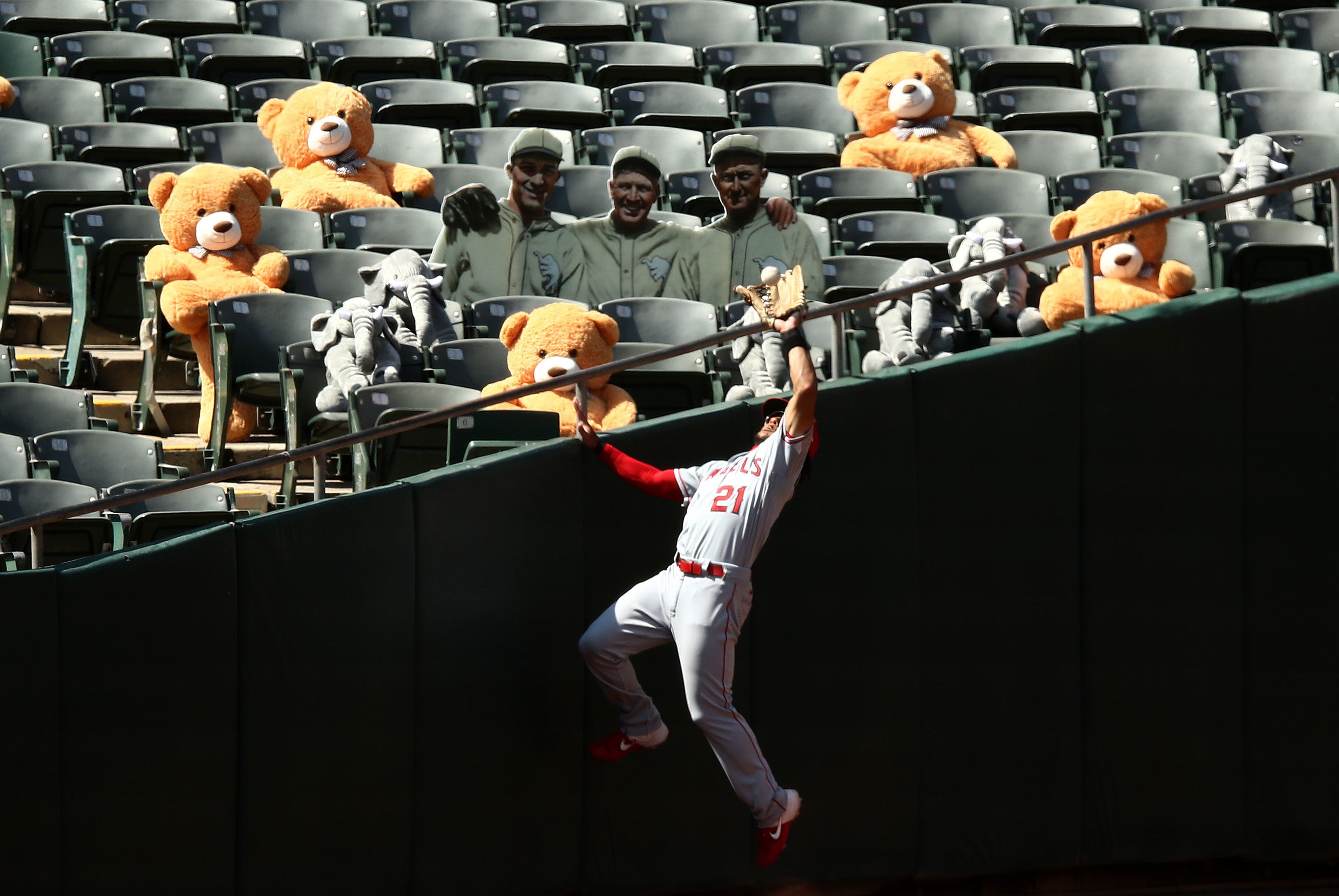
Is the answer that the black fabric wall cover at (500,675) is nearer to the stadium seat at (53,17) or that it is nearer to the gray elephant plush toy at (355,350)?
the gray elephant plush toy at (355,350)

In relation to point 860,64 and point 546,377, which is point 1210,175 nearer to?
point 860,64

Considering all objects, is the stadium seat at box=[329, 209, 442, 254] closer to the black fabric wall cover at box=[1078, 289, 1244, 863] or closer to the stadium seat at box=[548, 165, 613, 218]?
the stadium seat at box=[548, 165, 613, 218]

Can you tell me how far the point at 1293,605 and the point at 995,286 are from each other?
1.56 m

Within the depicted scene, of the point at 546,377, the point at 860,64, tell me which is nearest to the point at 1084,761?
the point at 546,377

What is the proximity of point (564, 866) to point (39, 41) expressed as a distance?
21.1 feet

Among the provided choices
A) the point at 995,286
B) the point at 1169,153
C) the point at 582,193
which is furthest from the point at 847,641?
the point at 1169,153

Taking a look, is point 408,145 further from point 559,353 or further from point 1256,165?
point 1256,165

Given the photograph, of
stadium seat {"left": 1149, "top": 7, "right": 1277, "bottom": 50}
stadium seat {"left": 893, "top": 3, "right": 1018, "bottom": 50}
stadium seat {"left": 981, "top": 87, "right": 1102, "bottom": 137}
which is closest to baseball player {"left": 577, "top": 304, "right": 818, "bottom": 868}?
stadium seat {"left": 981, "top": 87, "right": 1102, "bottom": 137}

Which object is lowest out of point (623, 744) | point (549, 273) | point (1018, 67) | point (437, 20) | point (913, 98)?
point (623, 744)

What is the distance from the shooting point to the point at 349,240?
25.3 ft

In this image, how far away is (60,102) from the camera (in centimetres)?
877

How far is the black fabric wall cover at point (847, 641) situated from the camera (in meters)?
5.15

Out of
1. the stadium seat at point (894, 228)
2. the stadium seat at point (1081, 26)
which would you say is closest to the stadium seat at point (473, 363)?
the stadium seat at point (894, 228)

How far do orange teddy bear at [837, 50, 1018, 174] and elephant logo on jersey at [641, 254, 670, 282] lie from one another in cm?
200
